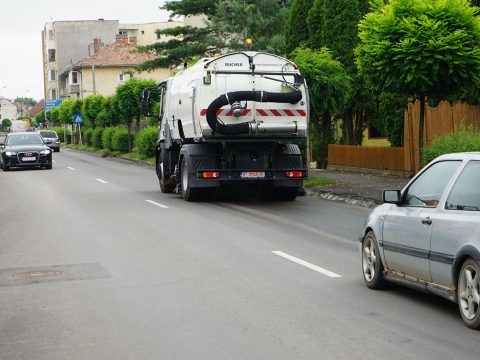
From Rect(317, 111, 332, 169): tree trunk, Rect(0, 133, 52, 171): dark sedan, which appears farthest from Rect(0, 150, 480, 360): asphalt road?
Rect(0, 133, 52, 171): dark sedan

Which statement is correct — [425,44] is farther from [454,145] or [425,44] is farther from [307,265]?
[307,265]

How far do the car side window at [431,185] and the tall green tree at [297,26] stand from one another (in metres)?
28.5

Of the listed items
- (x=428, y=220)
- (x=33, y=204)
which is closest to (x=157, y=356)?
(x=428, y=220)

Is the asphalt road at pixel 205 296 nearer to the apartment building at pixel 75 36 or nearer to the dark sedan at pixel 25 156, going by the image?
the dark sedan at pixel 25 156

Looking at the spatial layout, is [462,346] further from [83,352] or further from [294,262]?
[294,262]

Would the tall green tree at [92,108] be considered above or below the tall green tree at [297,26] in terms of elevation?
below

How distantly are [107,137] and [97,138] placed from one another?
630 centimetres

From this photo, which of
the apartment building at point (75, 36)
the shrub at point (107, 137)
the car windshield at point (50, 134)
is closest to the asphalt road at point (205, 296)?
the shrub at point (107, 137)

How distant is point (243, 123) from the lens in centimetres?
2086

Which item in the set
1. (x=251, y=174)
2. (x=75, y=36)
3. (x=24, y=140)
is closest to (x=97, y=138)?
(x=24, y=140)

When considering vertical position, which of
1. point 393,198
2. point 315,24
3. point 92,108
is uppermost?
point 315,24

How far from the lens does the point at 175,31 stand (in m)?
60.3

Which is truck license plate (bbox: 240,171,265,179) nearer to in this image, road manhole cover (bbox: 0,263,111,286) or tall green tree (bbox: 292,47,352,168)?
tall green tree (bbox: 292,47,352,168)

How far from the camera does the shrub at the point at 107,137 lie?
204 feet
